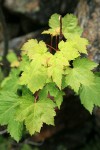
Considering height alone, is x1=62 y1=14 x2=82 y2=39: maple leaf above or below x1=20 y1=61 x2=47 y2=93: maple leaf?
above

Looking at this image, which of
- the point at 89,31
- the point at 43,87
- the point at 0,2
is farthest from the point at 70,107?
the point at 0,2

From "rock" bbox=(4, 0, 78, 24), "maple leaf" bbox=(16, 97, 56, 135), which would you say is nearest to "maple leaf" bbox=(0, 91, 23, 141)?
"maple leaf" bbox=(16, 97, 56, 135)

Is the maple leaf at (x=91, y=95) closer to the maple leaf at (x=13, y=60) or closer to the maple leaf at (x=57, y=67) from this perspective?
the maple leaf at (x=57, y=67)

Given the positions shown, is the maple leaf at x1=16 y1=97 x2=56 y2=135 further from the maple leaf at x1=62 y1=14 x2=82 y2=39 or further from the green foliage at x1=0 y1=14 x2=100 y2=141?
the maple leaf at x1=62 y1=14 x2=82 y2=39

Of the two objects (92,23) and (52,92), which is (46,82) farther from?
(92,23)

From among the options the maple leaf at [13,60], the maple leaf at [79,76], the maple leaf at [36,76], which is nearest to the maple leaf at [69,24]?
the maple leaf at [79,76]

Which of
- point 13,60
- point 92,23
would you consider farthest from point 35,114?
point 13,60

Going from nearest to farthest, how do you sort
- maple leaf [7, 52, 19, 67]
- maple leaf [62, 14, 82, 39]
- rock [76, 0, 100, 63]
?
maple leaf [62, 14, 82, 39] < rock [76, 0, 100, 63] < maple leaf [7, 52, 19, 67]

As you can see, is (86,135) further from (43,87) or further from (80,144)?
(43,87)
